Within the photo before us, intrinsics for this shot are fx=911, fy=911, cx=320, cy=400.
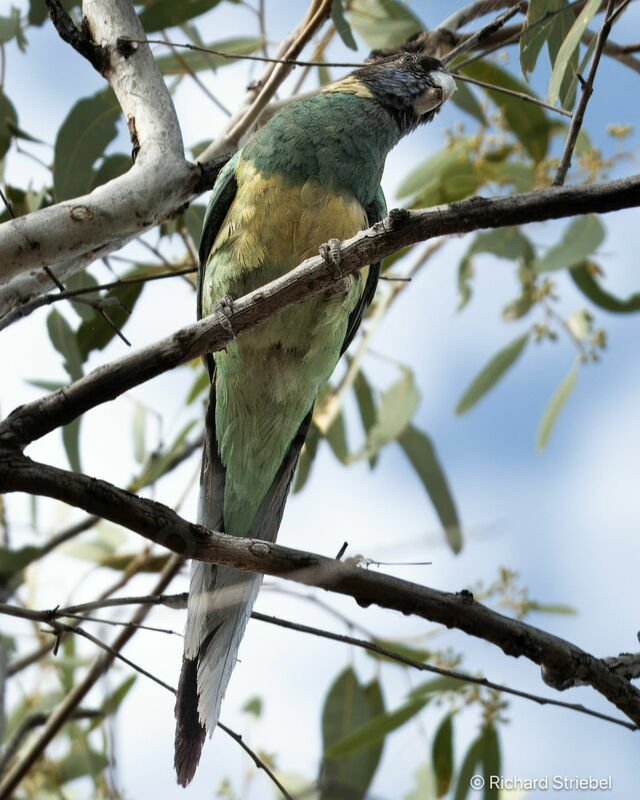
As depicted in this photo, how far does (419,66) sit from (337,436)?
1420 millimetres

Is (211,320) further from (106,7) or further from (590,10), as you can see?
(590,10)

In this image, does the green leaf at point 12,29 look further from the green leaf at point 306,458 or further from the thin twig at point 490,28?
the green leaf at point 306,458

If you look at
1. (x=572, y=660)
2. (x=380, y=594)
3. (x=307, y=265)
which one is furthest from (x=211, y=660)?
(x=307, y=265)

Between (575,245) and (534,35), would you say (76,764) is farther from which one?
(534,35)

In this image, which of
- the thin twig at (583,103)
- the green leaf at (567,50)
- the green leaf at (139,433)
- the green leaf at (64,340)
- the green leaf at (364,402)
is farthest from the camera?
the green leaf at (139,433)

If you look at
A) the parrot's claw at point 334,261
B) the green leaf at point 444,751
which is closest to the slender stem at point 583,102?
the parrot's claw at point 334,261

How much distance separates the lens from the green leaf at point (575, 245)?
3.16 meters

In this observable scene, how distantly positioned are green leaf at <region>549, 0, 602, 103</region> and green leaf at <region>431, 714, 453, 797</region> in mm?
1878

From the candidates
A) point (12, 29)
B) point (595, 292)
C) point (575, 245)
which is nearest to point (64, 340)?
point (12, 29)

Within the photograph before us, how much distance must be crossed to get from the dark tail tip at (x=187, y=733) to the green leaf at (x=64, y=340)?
106 centimetres

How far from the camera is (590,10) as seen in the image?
202 cm

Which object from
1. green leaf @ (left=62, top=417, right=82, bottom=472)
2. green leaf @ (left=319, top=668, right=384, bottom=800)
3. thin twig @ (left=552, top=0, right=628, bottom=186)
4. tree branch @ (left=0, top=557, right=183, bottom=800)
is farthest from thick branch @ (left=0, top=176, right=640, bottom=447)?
green leaf @ (left=319, top=668, right=384, bottom=800)

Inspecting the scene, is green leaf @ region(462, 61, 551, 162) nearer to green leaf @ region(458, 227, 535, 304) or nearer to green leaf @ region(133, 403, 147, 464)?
green leaf @ region(458, 227, 535, 304)

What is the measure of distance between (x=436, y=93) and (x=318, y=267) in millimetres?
1438
